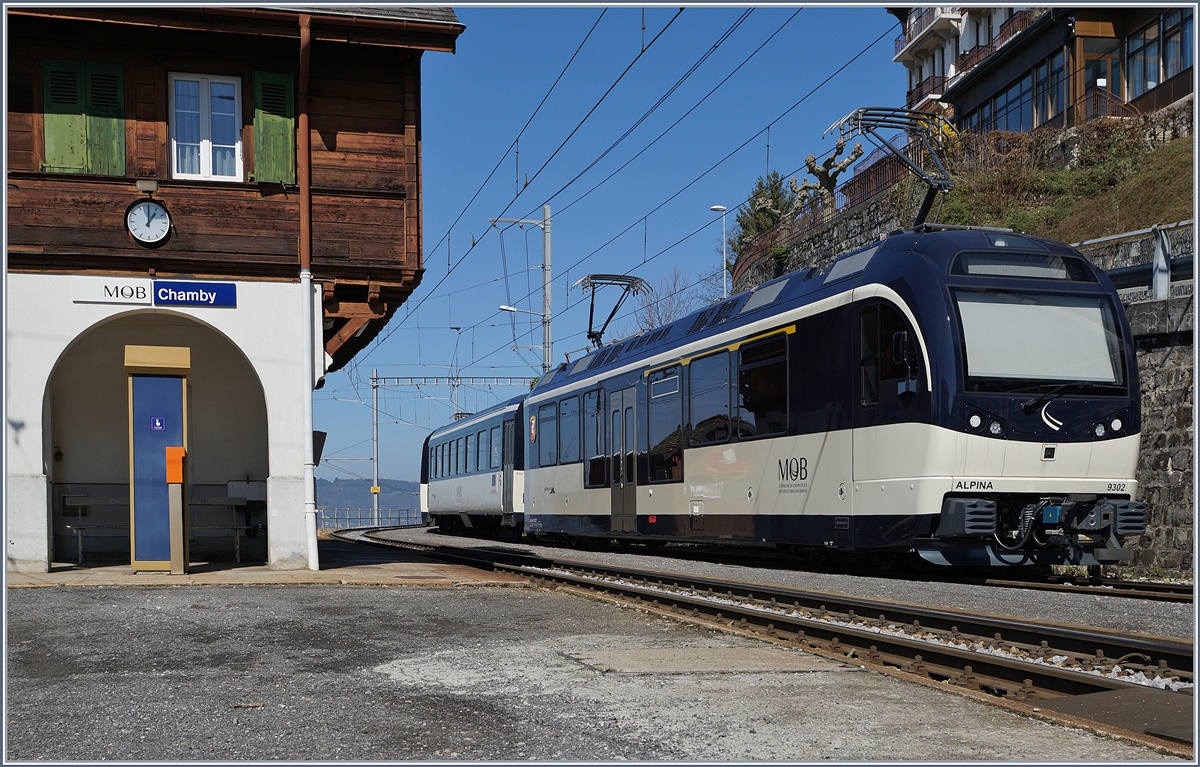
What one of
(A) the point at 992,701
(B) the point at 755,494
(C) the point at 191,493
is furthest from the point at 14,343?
(A) the point at 992,701

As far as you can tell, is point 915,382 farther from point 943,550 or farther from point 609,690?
point 609,690

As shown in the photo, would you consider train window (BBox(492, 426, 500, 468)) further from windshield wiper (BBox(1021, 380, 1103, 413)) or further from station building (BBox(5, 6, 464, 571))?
windshield wiper (BBox(1021, 380, 1103, 413))

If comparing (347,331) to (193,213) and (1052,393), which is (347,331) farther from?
(1052,393)

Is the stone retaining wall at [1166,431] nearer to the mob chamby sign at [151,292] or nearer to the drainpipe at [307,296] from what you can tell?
the drainpipe at [307,296]

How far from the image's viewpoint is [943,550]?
12.6 m

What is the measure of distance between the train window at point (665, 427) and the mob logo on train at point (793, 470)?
320 cm

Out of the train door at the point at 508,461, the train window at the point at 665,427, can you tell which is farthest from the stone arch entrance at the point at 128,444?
the train door at the point at 508,461

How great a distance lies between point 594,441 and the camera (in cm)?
2191

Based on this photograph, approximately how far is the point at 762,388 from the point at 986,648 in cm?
739

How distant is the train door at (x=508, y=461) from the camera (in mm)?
28280

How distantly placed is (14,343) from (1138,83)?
29.4 metres

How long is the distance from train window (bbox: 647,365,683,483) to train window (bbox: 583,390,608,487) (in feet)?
7.38

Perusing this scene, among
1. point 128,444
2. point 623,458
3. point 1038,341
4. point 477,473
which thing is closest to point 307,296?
point 128,444

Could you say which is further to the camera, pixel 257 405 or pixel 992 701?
pixel 257 405
